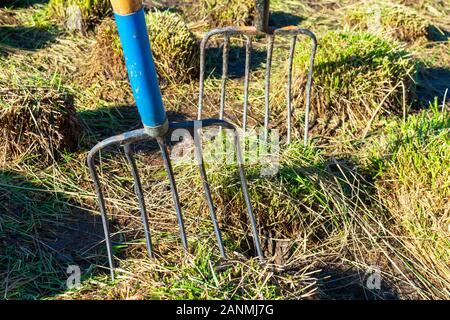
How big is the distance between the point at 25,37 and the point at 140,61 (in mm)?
3361

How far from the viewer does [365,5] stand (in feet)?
19.4

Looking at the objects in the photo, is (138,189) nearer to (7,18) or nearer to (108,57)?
(108,57)

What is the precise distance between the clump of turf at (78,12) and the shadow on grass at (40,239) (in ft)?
7.15

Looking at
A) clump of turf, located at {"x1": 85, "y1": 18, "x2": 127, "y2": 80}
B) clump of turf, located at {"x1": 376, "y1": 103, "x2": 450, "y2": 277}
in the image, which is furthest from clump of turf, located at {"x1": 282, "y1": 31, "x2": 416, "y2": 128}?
clump of turf, located at {"x1": 85, "y1": 18, "x2": 127, "y2": 80}

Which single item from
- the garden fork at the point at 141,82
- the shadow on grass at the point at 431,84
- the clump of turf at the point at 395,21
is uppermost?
the garden fork at the point at 141,82

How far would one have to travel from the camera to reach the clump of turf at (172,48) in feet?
15.7

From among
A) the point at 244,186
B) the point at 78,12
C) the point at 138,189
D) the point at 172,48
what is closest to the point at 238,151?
the point at 244,186

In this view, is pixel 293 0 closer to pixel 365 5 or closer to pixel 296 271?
pixel 365 5

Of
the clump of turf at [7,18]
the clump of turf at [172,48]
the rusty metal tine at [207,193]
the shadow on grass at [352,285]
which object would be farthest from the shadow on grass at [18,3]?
the shadow on grass at [352,285]

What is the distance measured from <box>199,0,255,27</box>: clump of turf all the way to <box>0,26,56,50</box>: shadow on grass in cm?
148

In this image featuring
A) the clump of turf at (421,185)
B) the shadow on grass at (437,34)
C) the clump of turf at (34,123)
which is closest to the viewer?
the clump of turf at (421,185)

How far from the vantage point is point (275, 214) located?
3.57m

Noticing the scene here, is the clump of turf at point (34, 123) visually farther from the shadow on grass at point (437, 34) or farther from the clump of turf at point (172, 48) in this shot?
the shadow on grass at point (437, 34)
